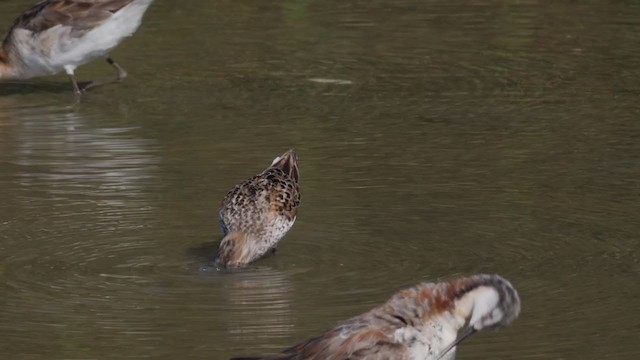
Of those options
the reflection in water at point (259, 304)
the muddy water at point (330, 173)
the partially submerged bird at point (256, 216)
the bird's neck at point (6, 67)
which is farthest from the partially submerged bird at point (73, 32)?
the reflection in water at point (259, 304)

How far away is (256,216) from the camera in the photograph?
35.0 ft

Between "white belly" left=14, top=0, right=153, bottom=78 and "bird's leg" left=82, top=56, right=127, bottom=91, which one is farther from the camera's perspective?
"bird's leg" left=82, top=56, right=127, bottom=91

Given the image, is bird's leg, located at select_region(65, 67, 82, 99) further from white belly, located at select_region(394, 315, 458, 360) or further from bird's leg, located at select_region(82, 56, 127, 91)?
white belly, located at select_region(394, 315, 458, 360)

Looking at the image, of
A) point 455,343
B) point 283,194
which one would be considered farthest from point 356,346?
point 283,194

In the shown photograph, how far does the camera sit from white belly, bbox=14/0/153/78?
15.6 metres

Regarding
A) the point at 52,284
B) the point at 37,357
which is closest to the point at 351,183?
the point at 52,284

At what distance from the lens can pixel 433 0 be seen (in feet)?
61.2

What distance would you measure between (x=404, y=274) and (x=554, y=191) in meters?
2.18

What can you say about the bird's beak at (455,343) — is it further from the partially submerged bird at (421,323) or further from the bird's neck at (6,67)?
the bird's neck at (6,67)

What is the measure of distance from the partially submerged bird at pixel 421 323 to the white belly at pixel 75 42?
8453mm

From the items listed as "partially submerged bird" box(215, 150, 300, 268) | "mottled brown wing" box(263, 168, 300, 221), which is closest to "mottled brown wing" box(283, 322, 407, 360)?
"partially submerged bird" box(215, 150, 300, 268)

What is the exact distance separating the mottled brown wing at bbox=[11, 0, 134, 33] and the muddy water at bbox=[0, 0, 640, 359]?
0.64m

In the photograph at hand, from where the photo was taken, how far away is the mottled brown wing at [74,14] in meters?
15.7

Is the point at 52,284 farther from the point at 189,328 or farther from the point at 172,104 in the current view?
the point at 172,104
